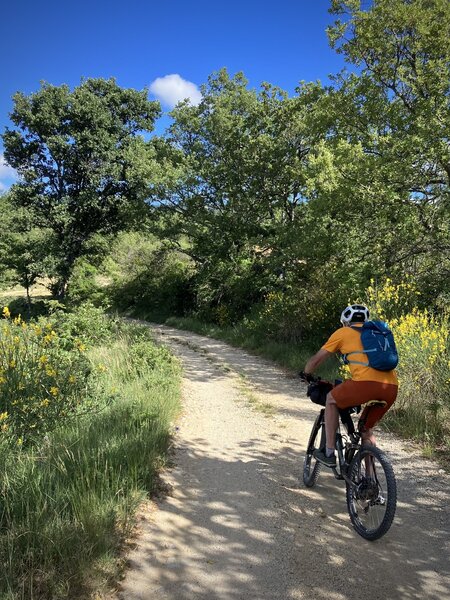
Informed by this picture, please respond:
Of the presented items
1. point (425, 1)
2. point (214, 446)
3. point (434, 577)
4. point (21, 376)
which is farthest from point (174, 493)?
point (425, 1)

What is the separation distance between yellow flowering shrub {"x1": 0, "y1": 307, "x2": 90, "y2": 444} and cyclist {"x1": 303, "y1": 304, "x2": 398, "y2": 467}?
10.9 feet

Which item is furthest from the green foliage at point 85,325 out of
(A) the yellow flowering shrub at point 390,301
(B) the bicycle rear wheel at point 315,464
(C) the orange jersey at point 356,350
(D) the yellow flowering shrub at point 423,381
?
(C) the orange jersey at point 356,350

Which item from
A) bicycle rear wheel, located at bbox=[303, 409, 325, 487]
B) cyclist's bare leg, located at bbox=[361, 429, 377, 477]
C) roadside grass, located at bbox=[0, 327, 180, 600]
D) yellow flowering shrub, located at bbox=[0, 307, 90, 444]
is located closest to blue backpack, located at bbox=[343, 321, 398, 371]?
cyclist's bare leg, located at bbox=[361, 429, 377, 477]

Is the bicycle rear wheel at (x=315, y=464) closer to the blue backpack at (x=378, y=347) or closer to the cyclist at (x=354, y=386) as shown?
the cyclist at (x=354, y=386)

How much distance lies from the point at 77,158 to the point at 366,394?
917 inches

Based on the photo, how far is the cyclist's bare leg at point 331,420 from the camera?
398 cm

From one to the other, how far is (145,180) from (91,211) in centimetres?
496

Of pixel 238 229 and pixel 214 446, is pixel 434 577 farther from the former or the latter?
pixel 238 229

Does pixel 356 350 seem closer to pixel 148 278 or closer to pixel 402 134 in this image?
pixel 402 134

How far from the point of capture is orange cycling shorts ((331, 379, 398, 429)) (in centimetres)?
366

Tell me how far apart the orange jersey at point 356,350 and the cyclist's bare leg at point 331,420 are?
37cm

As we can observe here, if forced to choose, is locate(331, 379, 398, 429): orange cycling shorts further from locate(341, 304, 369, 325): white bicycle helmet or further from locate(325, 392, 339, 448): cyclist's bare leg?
locate(341, 304, 369, 325): white bicycle helmet

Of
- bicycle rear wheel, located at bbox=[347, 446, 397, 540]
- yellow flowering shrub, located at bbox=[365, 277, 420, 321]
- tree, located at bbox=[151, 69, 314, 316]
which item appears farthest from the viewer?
tree, located at bbox=[151, 69, 314, 316]

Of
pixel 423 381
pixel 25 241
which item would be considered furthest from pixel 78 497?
pixel 25 241
